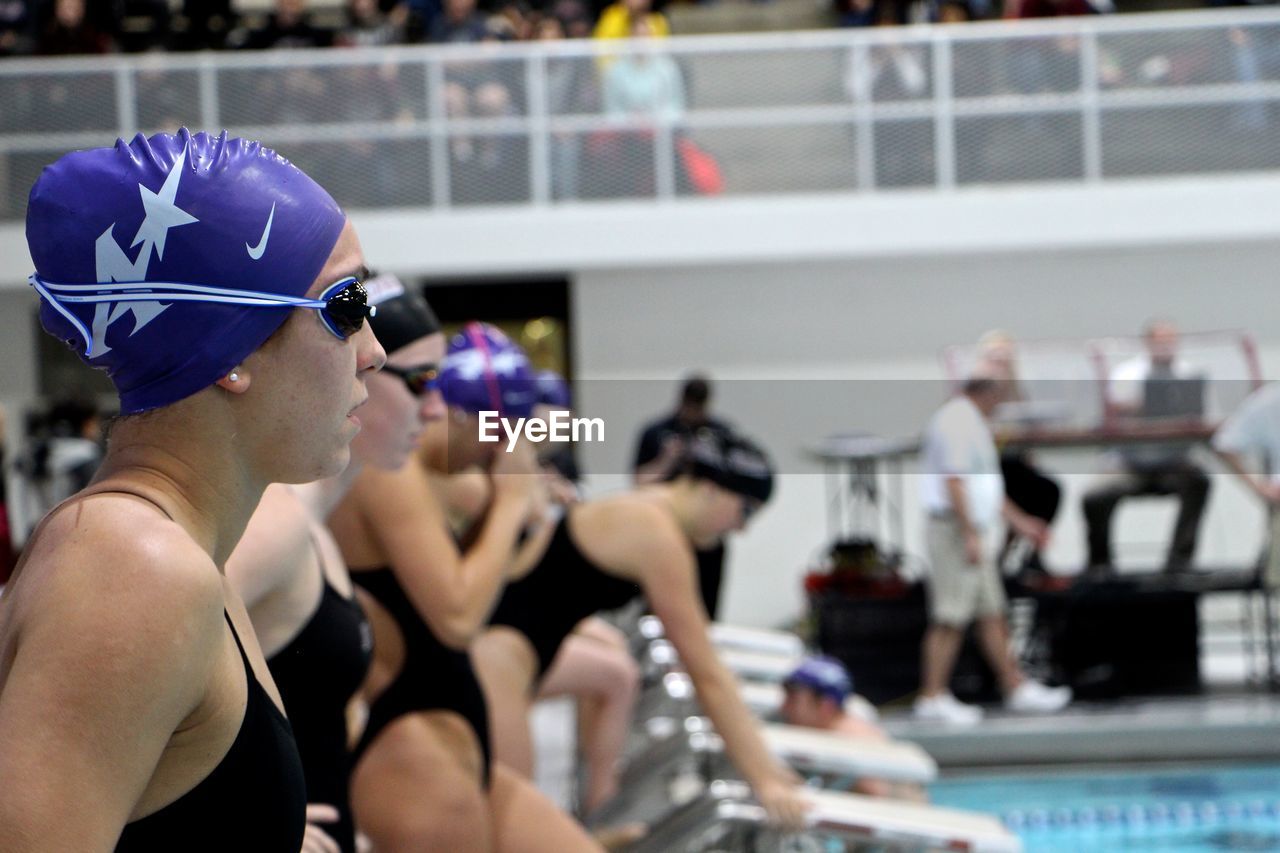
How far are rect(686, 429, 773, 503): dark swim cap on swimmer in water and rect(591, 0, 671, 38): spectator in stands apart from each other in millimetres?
8581

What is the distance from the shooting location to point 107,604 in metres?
1.02

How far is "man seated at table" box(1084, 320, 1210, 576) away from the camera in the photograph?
875cm

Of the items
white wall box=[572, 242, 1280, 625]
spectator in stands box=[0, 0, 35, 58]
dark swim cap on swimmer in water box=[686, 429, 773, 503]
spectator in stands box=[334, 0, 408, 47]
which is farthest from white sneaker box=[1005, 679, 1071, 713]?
spectator in stands box=[0, 0, 35, 58]

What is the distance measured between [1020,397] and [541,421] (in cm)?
730

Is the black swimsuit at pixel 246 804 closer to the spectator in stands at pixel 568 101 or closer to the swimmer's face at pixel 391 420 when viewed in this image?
the swimmer's face at pixel 391 420

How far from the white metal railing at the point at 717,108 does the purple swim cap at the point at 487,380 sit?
8.91 metres

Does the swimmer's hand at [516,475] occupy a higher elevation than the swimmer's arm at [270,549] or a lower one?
lower

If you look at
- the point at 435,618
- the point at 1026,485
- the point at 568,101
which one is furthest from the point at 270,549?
the point at 568,101

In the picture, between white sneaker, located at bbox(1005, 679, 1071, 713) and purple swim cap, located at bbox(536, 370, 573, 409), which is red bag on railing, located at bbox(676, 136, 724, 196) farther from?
purple swim cap, located at bbox(536, 370, 573, 409)

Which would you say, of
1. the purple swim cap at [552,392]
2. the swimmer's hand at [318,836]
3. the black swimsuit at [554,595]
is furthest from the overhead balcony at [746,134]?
the swimmer's hand at [318,836]

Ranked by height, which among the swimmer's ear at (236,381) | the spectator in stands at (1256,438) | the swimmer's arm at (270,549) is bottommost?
the spectator in stands at (1256,438)

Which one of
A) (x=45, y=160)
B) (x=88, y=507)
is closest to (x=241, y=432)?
(x=88, y=507)

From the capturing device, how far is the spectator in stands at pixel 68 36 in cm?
1221

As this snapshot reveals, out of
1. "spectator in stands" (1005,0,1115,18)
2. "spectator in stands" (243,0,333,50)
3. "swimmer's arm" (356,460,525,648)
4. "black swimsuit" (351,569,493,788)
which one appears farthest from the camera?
"spectator in stands" (1005,0,1115,18)
